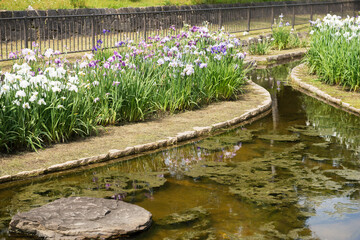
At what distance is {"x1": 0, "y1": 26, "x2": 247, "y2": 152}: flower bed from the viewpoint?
680 cm

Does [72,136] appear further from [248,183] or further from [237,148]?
[248,183]

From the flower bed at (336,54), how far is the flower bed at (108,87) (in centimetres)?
199

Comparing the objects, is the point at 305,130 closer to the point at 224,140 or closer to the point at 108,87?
the point at 224,140

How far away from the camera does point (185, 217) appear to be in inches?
197

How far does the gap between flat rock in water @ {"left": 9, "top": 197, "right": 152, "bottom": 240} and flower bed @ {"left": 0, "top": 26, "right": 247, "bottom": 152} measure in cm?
191

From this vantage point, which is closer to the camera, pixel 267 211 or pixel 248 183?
pixel 267 211

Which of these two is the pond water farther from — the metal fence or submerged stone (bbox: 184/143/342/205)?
the metal fence

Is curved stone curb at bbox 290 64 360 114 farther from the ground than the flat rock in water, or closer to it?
farther from the ground

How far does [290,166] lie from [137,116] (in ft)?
9.33

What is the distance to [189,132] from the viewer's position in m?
7.68

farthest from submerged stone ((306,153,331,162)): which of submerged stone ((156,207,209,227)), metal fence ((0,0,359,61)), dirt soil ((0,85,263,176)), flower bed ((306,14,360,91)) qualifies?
metal fence ((0,0,359,61))

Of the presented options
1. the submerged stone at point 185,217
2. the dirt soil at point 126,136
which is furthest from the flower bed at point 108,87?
the submerged stone at point 185,217

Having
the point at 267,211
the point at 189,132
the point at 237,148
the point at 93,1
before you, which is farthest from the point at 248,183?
the point at 93,1

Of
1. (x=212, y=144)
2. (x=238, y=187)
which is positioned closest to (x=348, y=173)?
(x=238, y=187)
